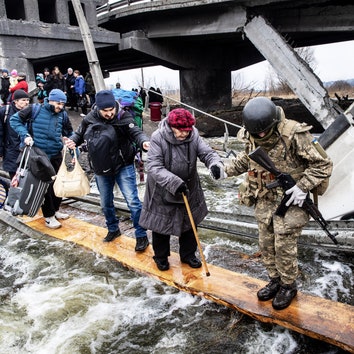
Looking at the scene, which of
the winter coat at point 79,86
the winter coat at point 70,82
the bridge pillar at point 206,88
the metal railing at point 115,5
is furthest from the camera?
the bridge pillar at point 206,88

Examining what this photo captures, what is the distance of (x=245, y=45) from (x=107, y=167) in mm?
18889

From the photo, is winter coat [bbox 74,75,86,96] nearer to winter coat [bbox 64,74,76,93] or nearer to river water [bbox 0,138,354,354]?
winter coat [bbox 64,74,76,93]

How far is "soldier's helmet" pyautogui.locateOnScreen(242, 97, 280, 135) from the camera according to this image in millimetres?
2475

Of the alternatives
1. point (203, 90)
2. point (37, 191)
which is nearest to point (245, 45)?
point (203, 90)

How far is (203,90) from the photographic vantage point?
20.0 meters

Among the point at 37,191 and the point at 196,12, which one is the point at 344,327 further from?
the point at 196,12

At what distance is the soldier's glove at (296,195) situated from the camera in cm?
251

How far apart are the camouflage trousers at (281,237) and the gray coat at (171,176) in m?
0.63

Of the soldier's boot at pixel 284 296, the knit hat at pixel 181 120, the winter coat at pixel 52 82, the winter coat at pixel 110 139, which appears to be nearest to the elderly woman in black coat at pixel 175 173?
the knit hat at pixel 181 120

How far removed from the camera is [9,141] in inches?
196

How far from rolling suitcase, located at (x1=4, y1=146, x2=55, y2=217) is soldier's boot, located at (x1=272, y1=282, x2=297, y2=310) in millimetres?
3062

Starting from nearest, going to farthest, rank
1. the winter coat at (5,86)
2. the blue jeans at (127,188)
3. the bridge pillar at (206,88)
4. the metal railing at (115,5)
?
the blue jeans at (127,188) < the winter coat at (5,86) < the metal railing at (115,5) < the bridge pillar at (206,88)

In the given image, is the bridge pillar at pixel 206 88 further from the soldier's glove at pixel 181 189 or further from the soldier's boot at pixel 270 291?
the soldier's boot at pixel 270 291

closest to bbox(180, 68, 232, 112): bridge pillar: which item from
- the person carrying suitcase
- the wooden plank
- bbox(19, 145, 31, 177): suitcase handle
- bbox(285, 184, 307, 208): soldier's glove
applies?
the person carrying suitcase
